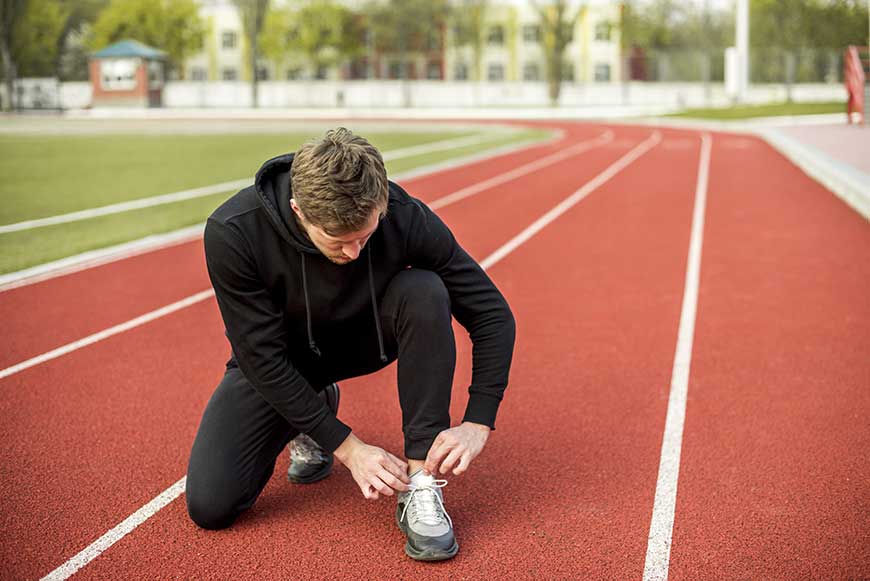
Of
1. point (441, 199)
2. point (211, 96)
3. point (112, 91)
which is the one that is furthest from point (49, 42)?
point (441, 199)

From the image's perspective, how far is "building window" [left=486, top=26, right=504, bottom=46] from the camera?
71.1 metres

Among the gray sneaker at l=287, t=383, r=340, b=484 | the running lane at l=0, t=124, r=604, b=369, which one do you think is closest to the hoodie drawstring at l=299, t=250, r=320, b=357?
the gray sneaker at l=287, t=383, r=340, b=484

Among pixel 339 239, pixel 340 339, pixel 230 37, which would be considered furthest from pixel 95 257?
pixel 230 37

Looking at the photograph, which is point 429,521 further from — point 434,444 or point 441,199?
point 441,199

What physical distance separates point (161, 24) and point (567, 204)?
60149 mm

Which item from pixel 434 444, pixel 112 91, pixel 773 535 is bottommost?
pixel 773 535

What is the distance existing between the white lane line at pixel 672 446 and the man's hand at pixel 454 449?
671mm

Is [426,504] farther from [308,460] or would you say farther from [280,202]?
[280,202]

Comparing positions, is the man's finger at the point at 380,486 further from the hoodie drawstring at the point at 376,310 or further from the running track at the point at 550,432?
the hoodie drawstring at the point at 376,310

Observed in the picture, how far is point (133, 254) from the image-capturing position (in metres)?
9.10

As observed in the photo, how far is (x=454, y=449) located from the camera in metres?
3.13

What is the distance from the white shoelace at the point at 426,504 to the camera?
10.6 feet

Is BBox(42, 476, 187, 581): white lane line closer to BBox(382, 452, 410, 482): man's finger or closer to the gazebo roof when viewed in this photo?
BBox(382, 452, 410, 482): man's finger

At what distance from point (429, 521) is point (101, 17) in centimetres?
7463
